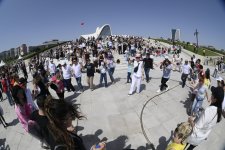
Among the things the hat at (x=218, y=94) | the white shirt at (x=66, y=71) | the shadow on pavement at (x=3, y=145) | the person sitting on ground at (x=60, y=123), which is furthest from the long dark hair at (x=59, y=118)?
the white shirt at (x=66, y=71)

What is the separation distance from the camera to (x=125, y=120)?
6.53 m

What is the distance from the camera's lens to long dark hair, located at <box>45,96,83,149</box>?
1964 mm

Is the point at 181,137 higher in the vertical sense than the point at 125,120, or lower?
higher

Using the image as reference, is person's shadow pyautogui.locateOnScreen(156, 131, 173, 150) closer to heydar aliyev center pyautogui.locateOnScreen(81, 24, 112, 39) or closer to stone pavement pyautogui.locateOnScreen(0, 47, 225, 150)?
stone pavement pyautogui.locateOnScreen(0, 47, 225, 150)

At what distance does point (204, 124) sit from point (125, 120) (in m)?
3.13

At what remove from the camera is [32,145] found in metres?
5.33

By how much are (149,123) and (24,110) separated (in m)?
3.93

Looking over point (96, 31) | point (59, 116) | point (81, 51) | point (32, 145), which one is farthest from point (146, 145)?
point (96, 31)

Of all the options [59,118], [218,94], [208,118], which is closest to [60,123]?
[59,118]

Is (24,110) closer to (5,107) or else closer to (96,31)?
(5,107)

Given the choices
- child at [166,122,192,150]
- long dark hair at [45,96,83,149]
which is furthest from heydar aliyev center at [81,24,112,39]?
long dark hair at [45,96,83,149]

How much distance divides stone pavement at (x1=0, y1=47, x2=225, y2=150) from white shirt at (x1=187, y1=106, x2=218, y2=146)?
126 cm

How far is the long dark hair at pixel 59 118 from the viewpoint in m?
1.96

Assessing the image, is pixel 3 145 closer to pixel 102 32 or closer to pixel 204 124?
Result: pixel 204 124
